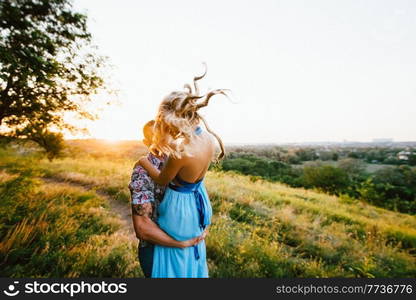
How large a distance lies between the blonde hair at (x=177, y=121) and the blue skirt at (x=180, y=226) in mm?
363

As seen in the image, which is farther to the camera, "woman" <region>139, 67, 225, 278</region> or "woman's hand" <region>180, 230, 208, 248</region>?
"woman's hand" <region>180, 230, 208, 248</region>

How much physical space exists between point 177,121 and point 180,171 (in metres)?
0.40

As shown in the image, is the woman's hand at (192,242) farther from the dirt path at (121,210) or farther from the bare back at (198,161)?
the dirt path at (121,210)

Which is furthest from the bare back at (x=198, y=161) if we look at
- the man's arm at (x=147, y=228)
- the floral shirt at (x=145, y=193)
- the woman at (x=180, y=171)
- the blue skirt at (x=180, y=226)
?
the man's arm at (x=147, y=228)

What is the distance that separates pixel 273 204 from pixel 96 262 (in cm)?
695

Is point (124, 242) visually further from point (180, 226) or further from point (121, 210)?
point (180, 226)

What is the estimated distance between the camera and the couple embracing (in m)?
1.92

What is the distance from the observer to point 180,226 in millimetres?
2010

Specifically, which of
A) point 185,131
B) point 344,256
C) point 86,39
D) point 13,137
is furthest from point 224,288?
point 13,137

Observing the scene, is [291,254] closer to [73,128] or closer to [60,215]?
[60,215]

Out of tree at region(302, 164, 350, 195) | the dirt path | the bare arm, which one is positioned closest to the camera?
the bare arm

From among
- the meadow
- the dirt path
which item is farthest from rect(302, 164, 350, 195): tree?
the dirt path

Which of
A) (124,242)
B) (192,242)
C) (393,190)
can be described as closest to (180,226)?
(192,242)

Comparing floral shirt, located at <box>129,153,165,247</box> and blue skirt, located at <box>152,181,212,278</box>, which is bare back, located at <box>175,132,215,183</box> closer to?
blue skirt, located at <box>152,181,212,278</box>
